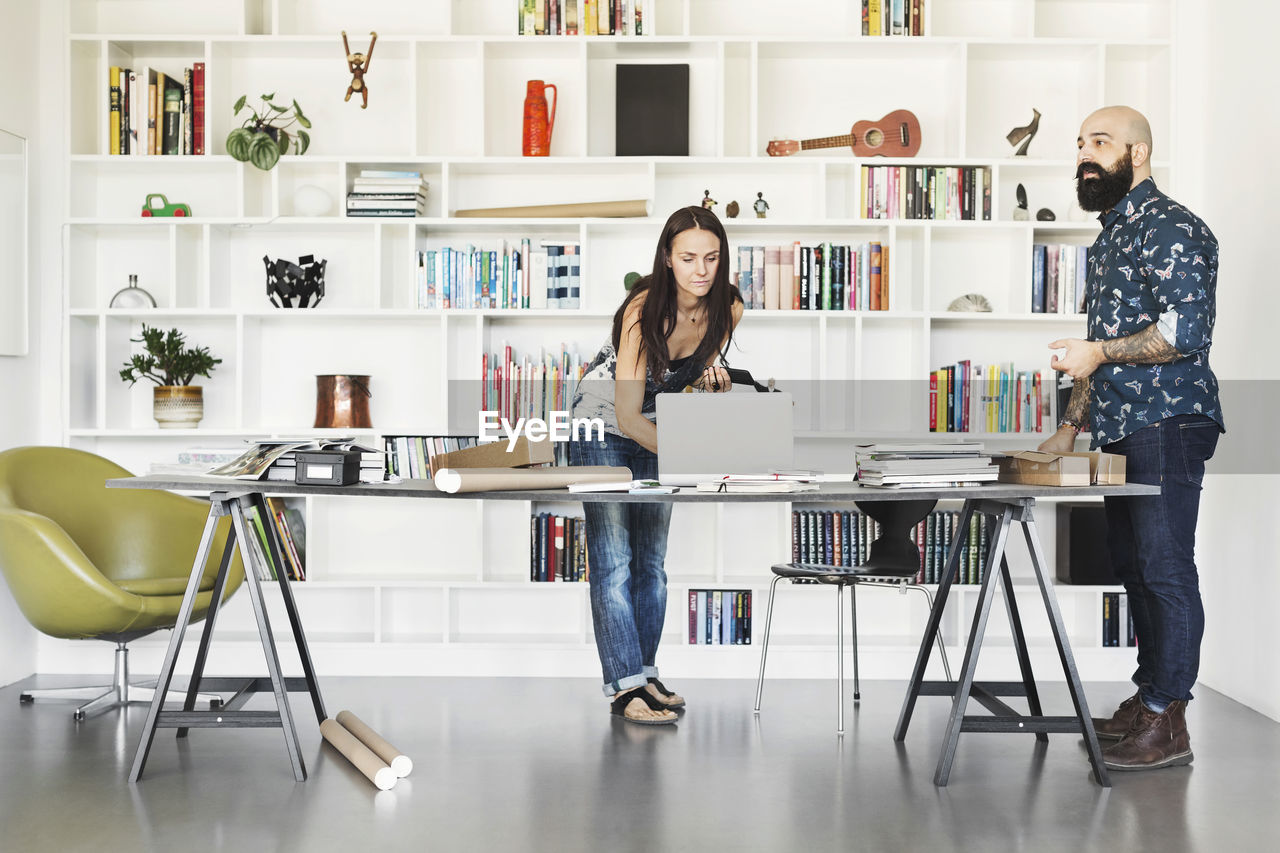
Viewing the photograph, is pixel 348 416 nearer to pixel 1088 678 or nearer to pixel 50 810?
pixel 50 810

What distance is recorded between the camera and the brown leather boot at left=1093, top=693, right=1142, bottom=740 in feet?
10.2

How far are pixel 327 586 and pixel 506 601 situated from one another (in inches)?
27.2

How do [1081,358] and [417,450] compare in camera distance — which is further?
[417,450]

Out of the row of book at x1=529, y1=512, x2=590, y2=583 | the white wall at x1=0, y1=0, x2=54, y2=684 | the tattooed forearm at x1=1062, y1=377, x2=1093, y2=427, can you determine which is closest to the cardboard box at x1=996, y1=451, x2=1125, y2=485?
the tattooed forearm at x1=1062, y1=377, x2=1093, y2=427

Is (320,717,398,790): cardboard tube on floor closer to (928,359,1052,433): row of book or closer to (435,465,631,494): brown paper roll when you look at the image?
(435,465,631,494): brown paper roll

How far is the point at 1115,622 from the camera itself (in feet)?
13.5

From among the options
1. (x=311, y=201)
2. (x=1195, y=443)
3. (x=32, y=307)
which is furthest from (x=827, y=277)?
(x=32, y=307)

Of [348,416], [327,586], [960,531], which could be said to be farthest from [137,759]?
[960,531]

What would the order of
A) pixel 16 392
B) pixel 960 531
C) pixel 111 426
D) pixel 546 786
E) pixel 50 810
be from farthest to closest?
pixel 111 426
pixel 16 392
pixel 960 531
pixel 546 786
pixel 50 810

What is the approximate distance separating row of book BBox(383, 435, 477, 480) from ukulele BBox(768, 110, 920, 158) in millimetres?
1565

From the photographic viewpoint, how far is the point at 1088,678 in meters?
4.07

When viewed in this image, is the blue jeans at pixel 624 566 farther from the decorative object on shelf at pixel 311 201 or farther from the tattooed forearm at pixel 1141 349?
the decorative object on shelf at pixel 311 201

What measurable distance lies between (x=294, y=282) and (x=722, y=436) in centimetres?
220

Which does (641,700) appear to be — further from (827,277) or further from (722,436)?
(827,277)
